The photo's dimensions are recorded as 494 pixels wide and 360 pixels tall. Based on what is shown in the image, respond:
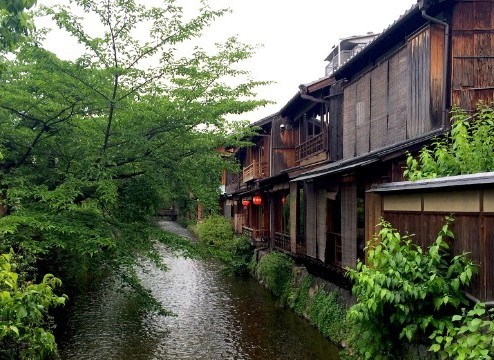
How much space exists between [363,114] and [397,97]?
2.38 m

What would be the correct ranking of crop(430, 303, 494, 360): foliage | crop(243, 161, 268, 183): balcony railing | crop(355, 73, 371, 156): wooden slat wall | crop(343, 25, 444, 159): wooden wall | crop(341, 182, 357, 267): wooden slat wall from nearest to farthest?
crop(430, 303, 494, 360): foliage < crop(343, 25, 444, 159): wooden wall < crop(341, 182, 357, 267): wooden slat wall < crop(355, 73, 371, 156): wooden slat wall < crop(243, 161, 268, 183): balcony railing

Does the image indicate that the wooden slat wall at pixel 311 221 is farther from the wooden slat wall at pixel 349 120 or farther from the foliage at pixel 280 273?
the foliage at pixel 280 273

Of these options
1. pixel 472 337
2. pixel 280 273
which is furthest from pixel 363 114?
pixel 472 337

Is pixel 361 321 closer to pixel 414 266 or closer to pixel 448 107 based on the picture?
pixel 414 266

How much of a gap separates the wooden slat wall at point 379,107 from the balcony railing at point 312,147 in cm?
396

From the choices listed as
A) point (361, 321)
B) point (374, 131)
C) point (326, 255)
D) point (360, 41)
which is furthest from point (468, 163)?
point (360, 41)

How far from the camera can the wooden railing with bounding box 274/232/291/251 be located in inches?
802

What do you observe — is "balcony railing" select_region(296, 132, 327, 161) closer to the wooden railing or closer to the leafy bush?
the wooden railing

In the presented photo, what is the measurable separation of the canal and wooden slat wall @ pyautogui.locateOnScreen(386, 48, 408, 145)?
21.0 feet

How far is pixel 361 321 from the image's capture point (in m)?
7.09

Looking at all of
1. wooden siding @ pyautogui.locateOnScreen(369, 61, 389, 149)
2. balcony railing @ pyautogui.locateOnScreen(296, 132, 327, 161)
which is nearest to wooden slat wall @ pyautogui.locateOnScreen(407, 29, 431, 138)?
wooden siding @ pyautogui.locateOnScreen(369, 61, 389, 149)

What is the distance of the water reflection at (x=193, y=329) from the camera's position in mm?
12859

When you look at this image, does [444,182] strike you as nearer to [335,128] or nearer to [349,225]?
[349,225]

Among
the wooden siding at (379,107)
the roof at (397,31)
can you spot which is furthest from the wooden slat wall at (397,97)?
the roof at (397,31)
